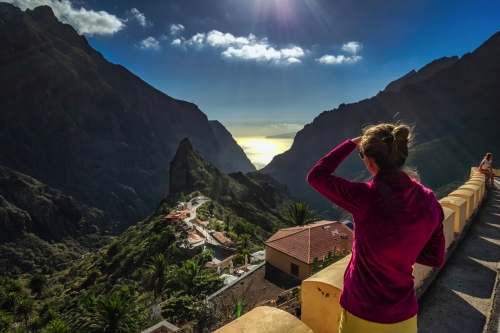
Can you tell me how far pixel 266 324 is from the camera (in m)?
2.42

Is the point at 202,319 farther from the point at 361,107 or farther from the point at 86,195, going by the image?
the point at 361,107

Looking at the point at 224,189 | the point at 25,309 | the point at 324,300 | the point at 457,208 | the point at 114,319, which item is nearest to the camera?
the point at 324,300

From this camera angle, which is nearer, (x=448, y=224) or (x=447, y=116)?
(x=448, y=224)

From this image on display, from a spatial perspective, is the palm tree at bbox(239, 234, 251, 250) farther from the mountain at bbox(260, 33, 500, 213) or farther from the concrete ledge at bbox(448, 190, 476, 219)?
the concrete ledge at bbox(448, 190, 476, 219)

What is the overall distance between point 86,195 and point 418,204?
14588cm

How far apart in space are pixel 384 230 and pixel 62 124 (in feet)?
537

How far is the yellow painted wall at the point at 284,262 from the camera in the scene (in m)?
19.6

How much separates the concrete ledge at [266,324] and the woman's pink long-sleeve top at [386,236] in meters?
0.66

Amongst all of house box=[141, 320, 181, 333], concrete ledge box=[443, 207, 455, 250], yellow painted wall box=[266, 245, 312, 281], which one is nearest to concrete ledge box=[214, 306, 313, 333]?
concrete ledge box=[443, 207, 455, 250]

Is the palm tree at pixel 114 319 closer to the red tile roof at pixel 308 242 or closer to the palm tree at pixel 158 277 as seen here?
the palm tree at pixel 158 277

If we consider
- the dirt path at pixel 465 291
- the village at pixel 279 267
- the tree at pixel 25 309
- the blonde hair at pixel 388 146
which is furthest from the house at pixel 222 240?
the blonde hair at pixel 388 146

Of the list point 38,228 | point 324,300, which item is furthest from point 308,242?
point 38,228

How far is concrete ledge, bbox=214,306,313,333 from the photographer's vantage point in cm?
233

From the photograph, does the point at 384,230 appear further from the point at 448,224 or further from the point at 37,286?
the point at 37,286
